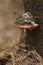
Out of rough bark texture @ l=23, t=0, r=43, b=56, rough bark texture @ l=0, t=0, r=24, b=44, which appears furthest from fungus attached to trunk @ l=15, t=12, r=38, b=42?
rough bark texture @ l=0, t=0, r=24, b=44

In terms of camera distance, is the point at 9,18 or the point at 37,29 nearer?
the point at 37,29

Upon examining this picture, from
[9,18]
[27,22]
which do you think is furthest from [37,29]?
[9,18]

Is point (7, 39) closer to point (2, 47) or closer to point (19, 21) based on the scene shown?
point (2, 47)

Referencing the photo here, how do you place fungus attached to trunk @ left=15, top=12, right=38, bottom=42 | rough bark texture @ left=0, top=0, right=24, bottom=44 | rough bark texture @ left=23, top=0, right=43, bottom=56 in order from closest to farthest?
fungus attached to trunk @ left=15, top=12, right=38, bottom=42 < rough bark texture @ left=23, top=0, right=43, bottom=56 < rough bark texture @ left=0, top=0, right=24, bottom=44

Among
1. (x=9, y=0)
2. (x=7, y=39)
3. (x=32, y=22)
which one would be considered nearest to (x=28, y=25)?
(x=32, y=22)

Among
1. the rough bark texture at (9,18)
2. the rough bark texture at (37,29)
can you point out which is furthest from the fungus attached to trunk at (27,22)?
the rough bark texture at (9,18)

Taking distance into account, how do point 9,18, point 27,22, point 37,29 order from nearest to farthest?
1. point 27,22
2. point 37,29
3. point 9,18

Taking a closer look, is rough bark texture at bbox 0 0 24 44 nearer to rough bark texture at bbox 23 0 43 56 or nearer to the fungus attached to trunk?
rough bark texture at bbox 23 0 43 56

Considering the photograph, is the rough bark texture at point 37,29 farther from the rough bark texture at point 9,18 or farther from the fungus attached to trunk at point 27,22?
the rough bark texture at point 9,18

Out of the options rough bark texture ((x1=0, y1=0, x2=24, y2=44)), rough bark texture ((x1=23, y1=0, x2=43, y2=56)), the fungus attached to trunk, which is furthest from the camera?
rough bark texture ((x1=0, y1=0, x2=24, y2=44))

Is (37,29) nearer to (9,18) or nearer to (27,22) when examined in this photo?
(27,22)

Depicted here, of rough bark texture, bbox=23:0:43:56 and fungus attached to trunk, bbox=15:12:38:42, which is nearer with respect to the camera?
fungus attached to trunk, bbox=15:12:38:42
